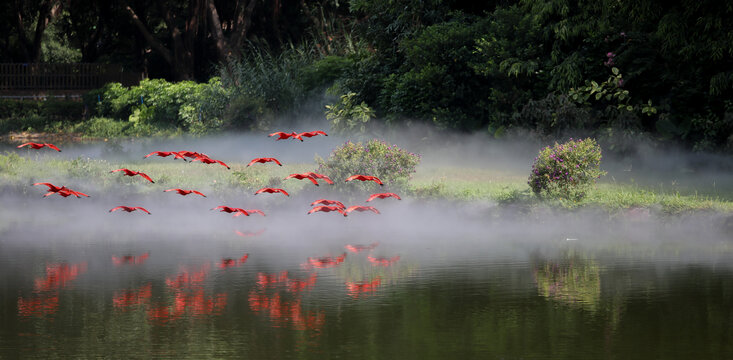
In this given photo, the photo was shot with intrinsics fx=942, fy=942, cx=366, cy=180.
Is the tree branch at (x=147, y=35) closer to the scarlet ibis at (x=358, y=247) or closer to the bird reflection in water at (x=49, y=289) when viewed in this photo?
the scarlet ibis at (x=358, y=247)

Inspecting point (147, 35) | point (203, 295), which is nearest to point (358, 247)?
point (203, 295)

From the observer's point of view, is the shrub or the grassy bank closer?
the grassy bank

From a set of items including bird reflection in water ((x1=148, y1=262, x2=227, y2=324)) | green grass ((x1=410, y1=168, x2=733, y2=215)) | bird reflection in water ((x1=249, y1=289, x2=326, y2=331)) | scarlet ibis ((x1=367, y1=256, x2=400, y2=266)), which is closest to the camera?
bird reflection in water ((x1=249, y1=289, x2=326, y2=331))

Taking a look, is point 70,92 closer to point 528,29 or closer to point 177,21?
point 177,21

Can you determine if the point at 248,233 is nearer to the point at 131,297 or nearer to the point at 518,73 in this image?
the point at 131,297

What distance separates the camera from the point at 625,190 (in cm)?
1689

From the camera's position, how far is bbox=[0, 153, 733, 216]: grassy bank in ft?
49.4

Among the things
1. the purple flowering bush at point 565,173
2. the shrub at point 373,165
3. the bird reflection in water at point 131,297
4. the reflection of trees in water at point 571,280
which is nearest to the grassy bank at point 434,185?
the purple flowering bush at point 565,173

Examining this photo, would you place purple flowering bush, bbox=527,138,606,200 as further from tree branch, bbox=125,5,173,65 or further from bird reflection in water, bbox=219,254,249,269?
tree branch, bbox=125,5,173,65

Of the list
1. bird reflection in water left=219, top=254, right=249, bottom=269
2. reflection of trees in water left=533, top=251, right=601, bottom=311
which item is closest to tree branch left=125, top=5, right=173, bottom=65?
bird reflection in water left=219, top=254, right=249, bottom=269

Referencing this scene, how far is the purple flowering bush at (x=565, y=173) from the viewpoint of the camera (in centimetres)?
1549

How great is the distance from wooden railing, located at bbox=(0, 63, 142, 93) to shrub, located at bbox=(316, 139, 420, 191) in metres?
27.1

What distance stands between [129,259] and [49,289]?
1953mm

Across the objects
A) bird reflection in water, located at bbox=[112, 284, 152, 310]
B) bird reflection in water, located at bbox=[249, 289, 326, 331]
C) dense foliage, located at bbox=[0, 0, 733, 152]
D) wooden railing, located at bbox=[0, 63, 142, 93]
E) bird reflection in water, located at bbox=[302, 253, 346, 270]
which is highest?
wooden railing, located at bbox=[0, 63, 142, 93]
